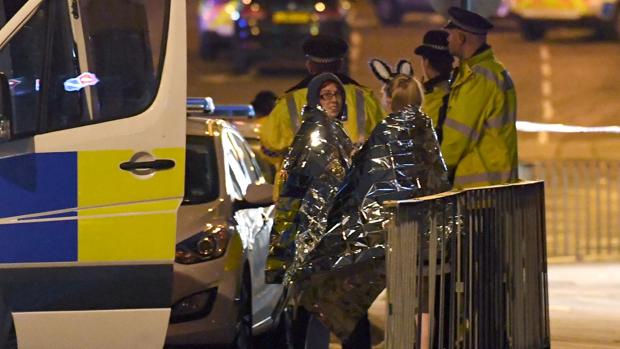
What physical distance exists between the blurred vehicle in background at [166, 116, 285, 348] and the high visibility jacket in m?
0.94

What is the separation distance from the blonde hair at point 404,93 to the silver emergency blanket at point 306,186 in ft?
1.08

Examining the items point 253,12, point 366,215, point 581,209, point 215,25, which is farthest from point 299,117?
point 215,25

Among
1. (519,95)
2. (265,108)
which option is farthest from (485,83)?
(519,95)

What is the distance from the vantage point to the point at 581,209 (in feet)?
48.2

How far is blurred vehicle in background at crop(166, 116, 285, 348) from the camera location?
8109 mm

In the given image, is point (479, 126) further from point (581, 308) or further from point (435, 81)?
point (581, 308)

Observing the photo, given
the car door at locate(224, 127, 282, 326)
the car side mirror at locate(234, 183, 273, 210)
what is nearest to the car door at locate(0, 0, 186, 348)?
the car side mirror at locate(234, 183, 273, 210)

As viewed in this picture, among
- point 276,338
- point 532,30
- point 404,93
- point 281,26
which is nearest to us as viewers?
point 404,93

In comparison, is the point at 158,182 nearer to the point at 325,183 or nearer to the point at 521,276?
the point at 325,183

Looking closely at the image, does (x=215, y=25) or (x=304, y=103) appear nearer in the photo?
(x=304, y=103)

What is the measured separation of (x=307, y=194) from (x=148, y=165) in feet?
2.60

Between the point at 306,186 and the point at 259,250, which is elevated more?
the point at 306,186

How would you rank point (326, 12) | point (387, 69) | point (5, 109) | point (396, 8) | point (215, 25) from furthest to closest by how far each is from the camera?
point (396, 8)
point (215, 25)
point (326, 12)
point (387, 69)
point (5, 109)

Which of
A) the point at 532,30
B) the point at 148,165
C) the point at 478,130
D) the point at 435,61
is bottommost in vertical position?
the point at 148,165
